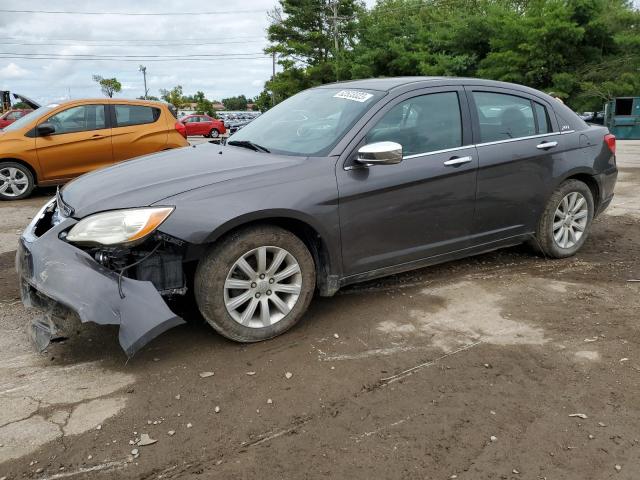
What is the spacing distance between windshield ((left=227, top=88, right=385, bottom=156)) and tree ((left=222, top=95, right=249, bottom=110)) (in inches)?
4577

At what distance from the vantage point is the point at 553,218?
194 inches

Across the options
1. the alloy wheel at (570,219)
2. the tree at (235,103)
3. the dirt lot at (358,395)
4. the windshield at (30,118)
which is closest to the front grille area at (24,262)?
the dirt lot at (358,395)

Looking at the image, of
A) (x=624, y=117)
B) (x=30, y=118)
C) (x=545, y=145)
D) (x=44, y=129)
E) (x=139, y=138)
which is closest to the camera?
(x=545, y=145)

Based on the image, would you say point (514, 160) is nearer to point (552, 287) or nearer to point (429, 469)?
point (552, 287)

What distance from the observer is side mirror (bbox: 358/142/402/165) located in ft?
11.9

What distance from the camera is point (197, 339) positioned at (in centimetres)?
360

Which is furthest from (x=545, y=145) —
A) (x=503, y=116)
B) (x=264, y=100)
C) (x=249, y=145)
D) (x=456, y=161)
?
(x=264, y=100)

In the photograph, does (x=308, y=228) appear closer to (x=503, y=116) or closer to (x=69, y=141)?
(x=503, y=116)

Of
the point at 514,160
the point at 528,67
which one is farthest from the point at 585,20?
the point at 514,160

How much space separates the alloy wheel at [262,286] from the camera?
339 centimetres

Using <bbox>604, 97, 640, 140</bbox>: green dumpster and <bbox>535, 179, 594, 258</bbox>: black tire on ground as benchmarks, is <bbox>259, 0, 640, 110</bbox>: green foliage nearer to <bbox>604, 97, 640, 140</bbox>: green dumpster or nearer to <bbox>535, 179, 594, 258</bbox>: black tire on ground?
<bbox>604, 97, 640, 140</bbox>: green dumpster

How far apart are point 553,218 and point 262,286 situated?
2837 millimetres

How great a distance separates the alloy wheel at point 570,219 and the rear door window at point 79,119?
7123 mm

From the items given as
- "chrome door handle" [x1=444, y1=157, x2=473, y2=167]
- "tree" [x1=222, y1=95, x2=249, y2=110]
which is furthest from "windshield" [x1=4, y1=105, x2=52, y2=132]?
"tree" [x1=222, y1=95, x2=249, y2=110]
